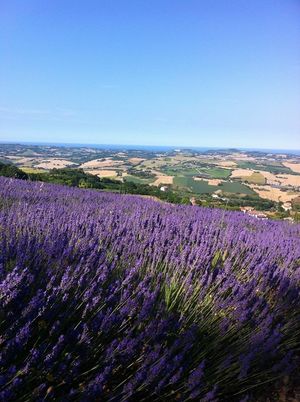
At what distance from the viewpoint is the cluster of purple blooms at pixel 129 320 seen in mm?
1290

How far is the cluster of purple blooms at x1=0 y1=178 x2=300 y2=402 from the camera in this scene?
129cm

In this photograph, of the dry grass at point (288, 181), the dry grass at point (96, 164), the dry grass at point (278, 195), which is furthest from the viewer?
the dry grass at point (96, 164)

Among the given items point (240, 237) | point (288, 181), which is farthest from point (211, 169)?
point (240, 237)

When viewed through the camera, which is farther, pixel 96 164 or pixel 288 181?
pixel 96 164

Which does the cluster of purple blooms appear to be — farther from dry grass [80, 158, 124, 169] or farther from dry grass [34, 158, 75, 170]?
dry grass [80, 158, 124, 169]

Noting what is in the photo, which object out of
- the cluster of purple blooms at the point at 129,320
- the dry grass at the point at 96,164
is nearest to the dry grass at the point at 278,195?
the dry grass at the point at 96,164

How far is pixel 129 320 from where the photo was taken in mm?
1725

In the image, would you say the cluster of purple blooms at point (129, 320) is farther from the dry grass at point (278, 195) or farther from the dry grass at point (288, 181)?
the dry grass at point (288, 181)

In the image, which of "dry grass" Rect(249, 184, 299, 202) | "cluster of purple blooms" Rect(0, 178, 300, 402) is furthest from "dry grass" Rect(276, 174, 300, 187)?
"cluster of purple blooms" Rect(0, 178, 300, 402)

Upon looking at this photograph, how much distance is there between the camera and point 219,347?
5.95 feet

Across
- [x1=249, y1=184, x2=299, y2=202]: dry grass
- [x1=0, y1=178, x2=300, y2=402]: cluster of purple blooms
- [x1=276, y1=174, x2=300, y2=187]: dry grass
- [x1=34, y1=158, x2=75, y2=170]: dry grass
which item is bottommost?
[x1=249, y1=184, x2=299, y2=202]: dry grass

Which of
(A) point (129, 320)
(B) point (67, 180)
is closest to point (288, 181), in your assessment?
(B) point (67, 180)

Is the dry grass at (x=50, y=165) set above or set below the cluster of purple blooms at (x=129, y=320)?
below

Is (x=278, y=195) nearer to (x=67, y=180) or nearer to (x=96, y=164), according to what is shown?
(x=67, y=180)
